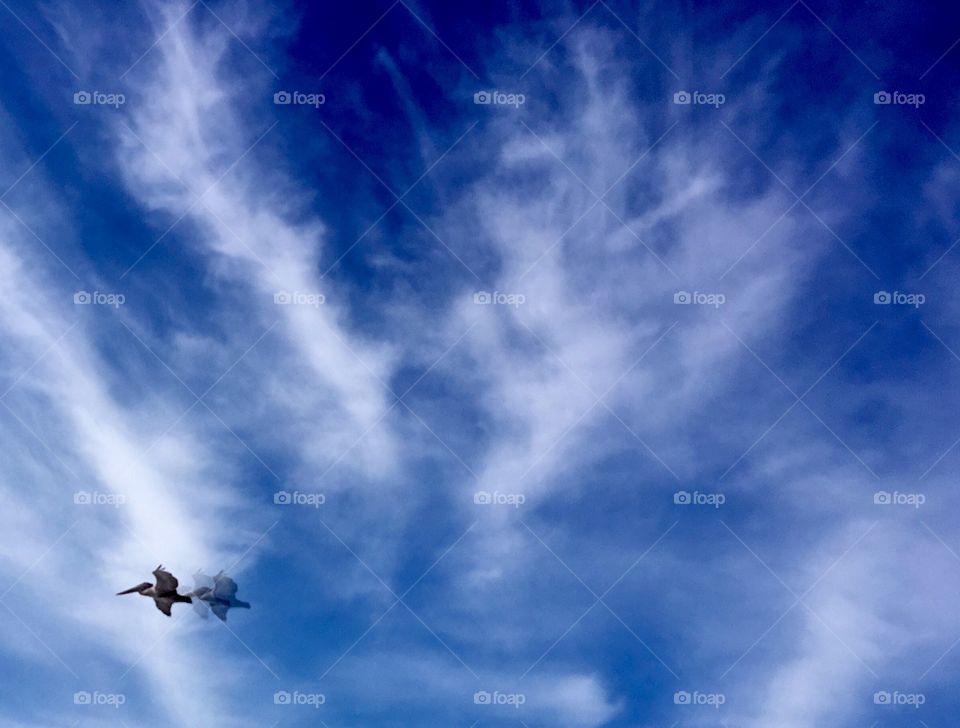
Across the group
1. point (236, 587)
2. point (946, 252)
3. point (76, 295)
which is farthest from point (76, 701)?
point (946, 252)

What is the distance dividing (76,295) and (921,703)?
3062 cm

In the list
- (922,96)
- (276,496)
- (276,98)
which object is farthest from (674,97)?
(276,496)

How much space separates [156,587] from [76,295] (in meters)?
9.72

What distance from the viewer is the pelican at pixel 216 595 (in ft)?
81.3

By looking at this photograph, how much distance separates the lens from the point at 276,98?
25906 mm

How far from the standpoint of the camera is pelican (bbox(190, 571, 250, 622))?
2478 centimetres

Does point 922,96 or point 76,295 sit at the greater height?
point 922,96

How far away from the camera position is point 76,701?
26750 millimetres

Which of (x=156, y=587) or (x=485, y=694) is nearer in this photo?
(x=156, y=587)

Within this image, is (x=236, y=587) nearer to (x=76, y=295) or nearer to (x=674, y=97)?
(x=76, y=295)

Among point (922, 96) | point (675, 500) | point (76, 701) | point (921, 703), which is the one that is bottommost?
point (921, 703)

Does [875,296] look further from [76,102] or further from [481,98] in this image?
[76,102]

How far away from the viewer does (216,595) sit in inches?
981

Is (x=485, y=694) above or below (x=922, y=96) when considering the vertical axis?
below
